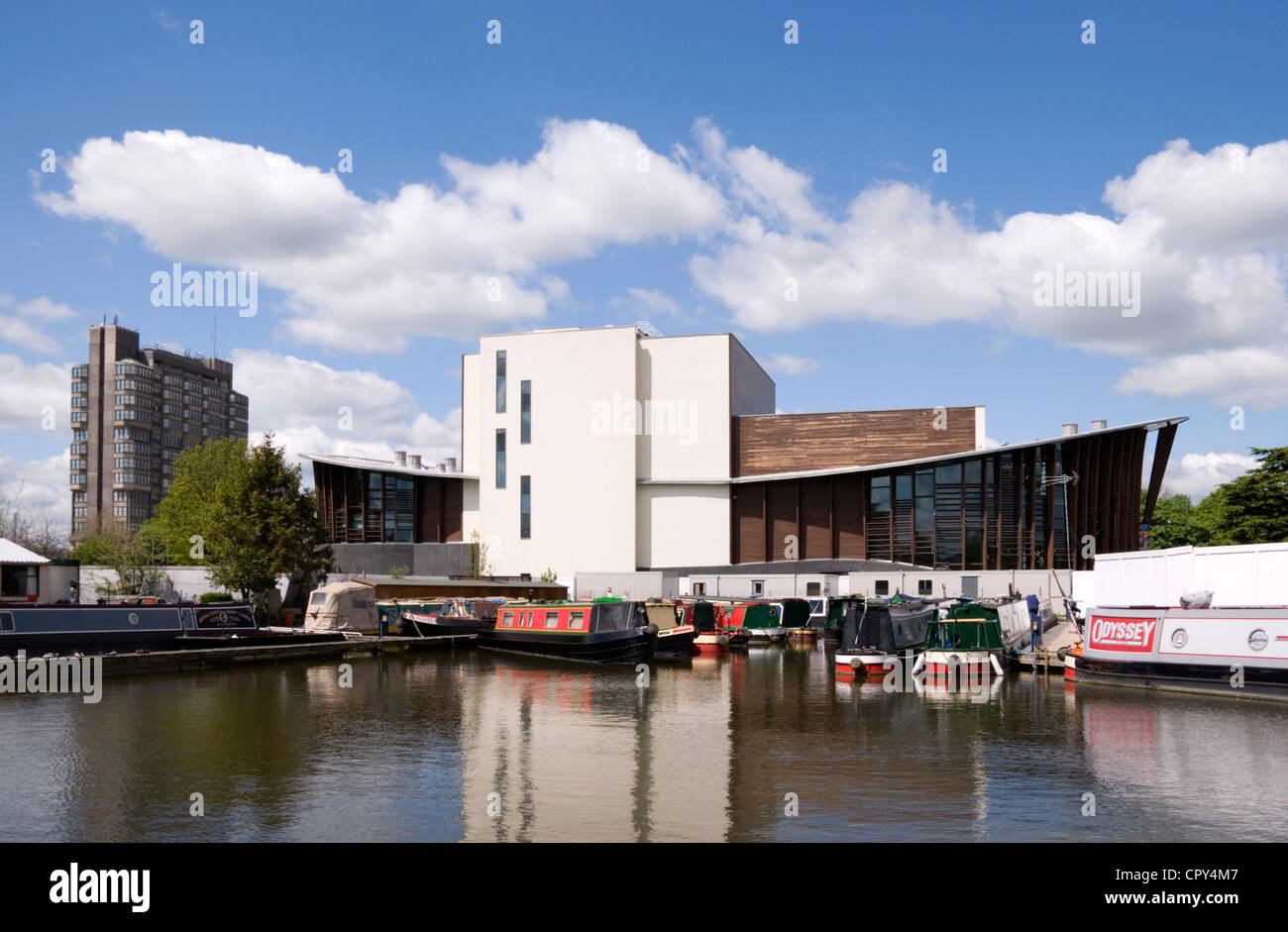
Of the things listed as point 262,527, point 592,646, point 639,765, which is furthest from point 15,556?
point 639,765

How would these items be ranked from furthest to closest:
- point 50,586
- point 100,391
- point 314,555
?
point 100,391
point 314,555
point 50,586

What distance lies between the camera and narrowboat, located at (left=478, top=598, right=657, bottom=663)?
136 feet

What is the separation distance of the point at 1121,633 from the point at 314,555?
1625 inches

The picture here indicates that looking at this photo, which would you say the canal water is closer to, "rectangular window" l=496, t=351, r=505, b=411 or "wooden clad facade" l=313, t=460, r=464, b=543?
"rectangular window" l=496, t=351, r=505, b=411

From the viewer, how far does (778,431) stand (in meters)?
80.8

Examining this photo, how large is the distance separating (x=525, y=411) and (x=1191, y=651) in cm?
6098

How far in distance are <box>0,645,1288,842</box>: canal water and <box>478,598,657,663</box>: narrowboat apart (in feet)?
27.8

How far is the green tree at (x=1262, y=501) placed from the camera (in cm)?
6844

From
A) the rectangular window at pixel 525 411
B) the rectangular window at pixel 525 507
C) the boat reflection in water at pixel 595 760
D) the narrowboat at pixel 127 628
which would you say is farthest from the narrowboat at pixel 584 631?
the rectangular window at pixel 525 411

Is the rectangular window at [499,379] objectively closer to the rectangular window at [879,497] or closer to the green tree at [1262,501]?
the rectangular window at [879,497]

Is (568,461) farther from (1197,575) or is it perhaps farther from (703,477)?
(1197,575)
